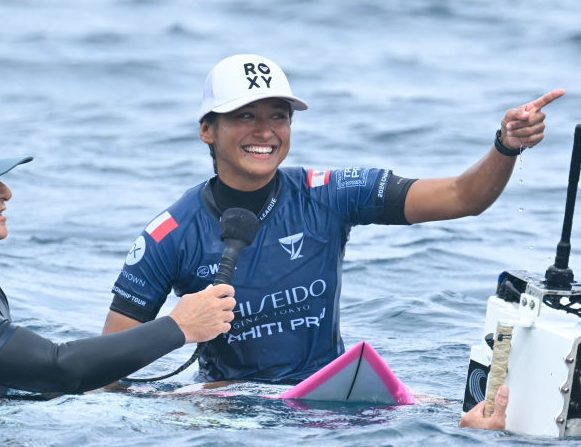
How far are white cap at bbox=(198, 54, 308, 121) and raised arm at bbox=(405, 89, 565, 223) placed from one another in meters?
0.71

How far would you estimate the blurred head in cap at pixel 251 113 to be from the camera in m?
6.19

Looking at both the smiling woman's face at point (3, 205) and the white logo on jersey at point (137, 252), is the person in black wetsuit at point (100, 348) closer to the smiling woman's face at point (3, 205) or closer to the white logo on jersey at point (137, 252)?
the smiling woman's face at point (3, 205)

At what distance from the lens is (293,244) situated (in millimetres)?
6438

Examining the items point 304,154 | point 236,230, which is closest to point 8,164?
point 236,230

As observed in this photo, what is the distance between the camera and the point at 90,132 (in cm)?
1522

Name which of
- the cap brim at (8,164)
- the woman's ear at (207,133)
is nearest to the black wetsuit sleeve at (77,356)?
the cap brim at (8,164)

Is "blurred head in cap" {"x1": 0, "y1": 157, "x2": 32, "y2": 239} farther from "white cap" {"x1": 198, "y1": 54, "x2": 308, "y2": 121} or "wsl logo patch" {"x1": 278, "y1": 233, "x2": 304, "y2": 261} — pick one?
"wsl logo patch" {"x1": 278, "y1": 233, "x2": 304, "y2": 261}

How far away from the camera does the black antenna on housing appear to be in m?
5.21

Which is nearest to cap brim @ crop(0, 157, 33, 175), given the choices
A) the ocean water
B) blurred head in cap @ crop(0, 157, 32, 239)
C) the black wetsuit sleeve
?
blurred head in cap @ crop(0, 157, 32, 239)

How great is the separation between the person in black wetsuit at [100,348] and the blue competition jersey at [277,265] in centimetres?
98

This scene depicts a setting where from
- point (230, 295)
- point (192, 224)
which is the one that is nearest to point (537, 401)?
point (230, 295)

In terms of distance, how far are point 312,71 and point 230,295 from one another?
40.9 ft

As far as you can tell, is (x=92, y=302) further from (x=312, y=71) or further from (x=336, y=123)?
(x=312, y=71)

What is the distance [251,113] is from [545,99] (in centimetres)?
147
